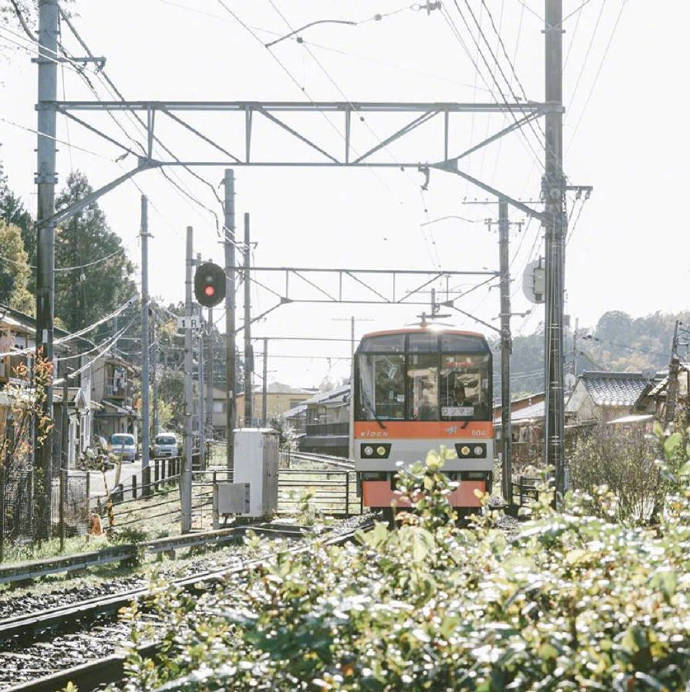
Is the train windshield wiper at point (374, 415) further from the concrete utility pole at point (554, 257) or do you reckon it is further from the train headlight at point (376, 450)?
the concrete utility pole at point (554, 257)

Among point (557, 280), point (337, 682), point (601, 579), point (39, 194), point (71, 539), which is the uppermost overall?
point (39, 194)

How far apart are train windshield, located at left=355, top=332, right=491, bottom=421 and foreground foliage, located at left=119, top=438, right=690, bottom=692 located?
43.9ft

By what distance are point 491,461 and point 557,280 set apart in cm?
386

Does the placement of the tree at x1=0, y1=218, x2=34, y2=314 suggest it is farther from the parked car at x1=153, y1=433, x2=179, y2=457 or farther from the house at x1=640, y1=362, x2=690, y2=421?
the house at x1=640, y1=362, x2=690, y2=421

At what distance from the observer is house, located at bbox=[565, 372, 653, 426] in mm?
57906

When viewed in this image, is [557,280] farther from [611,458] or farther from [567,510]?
[567,510]

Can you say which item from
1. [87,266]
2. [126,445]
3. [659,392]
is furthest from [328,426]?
[659,392]

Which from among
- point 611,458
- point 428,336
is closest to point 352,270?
point 428,336

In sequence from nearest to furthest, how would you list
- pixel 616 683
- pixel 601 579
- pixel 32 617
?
pixel 616 683 → pixel 601 579 → pixel 32 617

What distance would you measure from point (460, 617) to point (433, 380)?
14490 millimetres

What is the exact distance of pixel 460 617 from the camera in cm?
326

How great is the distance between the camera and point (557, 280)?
1485 centimetres

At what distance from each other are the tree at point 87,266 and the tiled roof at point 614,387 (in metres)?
33.1

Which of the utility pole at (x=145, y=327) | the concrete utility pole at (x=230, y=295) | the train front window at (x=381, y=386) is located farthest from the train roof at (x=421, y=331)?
the utility pole at (x=145, y=327)
